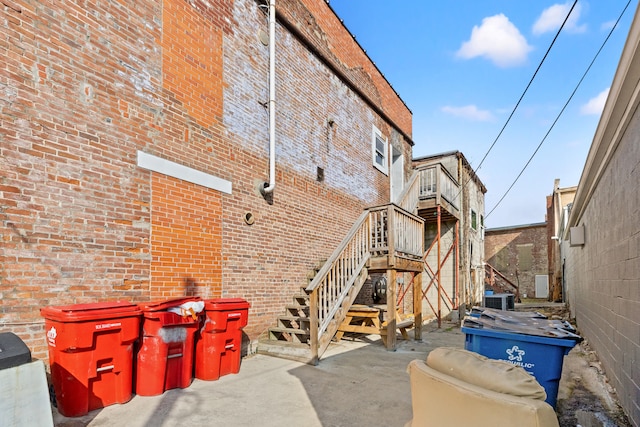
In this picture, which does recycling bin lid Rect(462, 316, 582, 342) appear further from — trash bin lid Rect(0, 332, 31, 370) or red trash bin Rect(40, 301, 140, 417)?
trash bin lid Rect(0, 332, 31, 370)

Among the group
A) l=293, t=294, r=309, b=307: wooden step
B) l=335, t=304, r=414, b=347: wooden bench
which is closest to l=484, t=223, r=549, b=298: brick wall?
l=335, t=304, r=414, b=347: wooden bench

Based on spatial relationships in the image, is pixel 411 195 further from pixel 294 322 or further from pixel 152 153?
pixel 152 153

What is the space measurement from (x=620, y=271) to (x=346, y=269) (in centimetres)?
385

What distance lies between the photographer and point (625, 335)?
3.72m

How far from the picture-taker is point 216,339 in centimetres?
446

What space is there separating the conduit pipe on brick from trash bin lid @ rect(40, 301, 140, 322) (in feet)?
10.7

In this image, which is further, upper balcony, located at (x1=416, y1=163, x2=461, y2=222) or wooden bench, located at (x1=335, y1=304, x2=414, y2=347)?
upper balcony, located at (x1=416, y1=163, x2=461, y2=222)

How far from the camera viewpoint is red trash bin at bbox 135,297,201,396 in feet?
12.4

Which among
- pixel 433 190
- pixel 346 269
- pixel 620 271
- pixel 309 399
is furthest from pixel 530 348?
pixel 433 190

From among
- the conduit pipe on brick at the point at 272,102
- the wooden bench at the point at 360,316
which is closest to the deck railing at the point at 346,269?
the wooden bench at the point at 360,316

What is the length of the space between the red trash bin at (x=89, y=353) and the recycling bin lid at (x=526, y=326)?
Answer: 11.4 feet

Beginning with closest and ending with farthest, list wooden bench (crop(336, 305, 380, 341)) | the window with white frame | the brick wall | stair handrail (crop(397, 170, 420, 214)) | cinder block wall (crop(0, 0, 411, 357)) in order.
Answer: cinder block wall (crop(0, 0, 411, 357)) < wooden bench (crop(336, 305, 380, 341)) < stair handrail (crop(397, 170, 420, 214)) < the window with white frame < the brick wall

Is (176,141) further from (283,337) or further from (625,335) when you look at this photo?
(625,335)

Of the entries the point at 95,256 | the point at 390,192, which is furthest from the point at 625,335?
the point at 390,192
